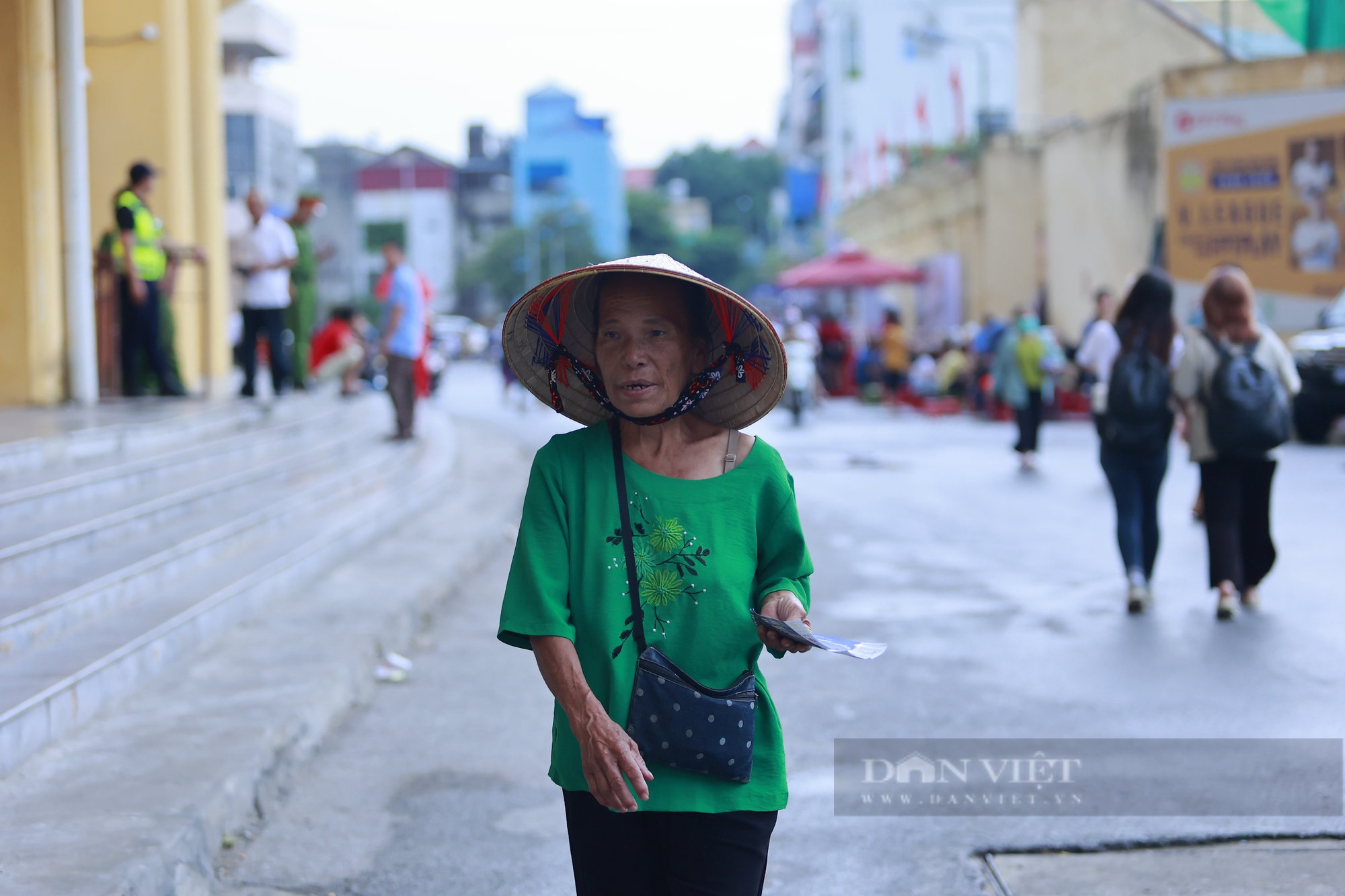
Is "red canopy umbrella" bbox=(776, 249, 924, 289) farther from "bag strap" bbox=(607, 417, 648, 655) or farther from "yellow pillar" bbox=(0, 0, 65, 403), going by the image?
"bag strap" bbox=(607, 417, 648, 655)

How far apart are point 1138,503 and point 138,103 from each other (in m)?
10.5

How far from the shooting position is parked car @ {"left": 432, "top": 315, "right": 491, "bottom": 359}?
54031 mm

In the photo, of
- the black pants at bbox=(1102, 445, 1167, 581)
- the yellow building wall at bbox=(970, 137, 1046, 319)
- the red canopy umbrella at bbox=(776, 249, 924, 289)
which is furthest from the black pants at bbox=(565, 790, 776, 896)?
the red canopy umbrella at bbox=(776, 249, 924, 289)

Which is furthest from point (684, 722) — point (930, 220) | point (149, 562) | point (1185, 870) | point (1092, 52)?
point (930, 220)

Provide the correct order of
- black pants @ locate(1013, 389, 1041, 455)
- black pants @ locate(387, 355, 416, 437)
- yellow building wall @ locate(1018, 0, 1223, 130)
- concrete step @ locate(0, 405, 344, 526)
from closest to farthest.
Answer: concrete step @ locate(0, 405, 344, 526) → black pants @ locate(387, 355, 416, 437) → black pants @ locate(1013, 389, 1041, 455) → yellow building wall @ locate(1018, 0, 1223, 130)

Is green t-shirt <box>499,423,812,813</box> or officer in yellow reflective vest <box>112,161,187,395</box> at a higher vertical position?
officer in yellow reflective vest <box>112,161,187,395</box>

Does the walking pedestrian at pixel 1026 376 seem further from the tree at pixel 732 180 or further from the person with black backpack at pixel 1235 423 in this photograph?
the tree at pixel 732 180

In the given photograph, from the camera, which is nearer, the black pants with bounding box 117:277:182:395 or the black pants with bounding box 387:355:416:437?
the black pants with bounding box 117:277:182:395

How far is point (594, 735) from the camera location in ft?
7.54

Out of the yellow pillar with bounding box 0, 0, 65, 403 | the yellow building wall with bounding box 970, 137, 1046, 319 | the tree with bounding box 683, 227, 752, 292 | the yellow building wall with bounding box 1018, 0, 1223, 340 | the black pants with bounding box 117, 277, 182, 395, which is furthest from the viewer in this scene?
the tree with bounding box 683, 227, 752, 292

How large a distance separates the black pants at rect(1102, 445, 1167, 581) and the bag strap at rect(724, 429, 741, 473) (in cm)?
518

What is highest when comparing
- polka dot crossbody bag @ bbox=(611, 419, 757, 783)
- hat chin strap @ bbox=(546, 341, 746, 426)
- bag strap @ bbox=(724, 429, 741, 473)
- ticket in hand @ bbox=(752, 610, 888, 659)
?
hat chin strap @ bbox=(546, 341, 746, 426)

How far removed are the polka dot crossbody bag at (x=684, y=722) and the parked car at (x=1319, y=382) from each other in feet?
43.1

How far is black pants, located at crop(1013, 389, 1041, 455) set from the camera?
1359cm
